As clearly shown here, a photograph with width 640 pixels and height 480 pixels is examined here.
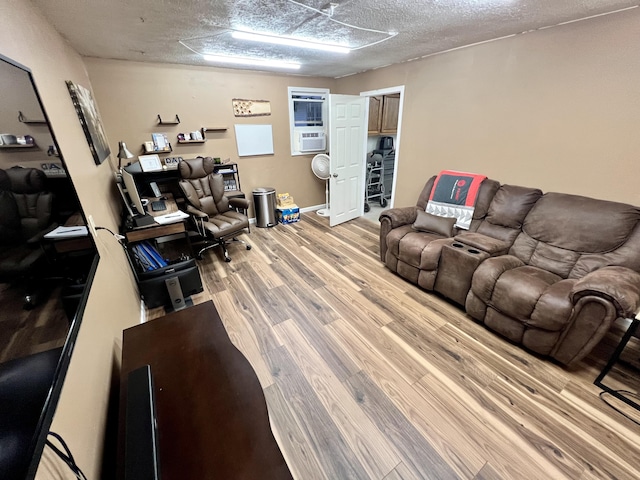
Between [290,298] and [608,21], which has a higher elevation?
[608,21]

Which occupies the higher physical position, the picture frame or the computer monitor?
the picture frame

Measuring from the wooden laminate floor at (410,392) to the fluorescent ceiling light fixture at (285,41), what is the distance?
93.6 inches

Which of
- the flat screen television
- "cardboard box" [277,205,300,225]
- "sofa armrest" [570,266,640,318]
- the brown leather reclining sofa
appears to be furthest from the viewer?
"cardboard box" [277,205,300,225]

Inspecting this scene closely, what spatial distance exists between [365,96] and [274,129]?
62.3 inches

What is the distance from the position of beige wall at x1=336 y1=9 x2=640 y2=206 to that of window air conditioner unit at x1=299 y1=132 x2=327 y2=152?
1804 mm

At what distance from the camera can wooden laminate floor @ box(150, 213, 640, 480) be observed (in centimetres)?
133

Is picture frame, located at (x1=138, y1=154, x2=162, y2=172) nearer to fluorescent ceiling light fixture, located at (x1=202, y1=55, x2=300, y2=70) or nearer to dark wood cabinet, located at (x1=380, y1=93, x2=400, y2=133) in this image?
fluorescent ceiling light fixture, located at (x1=202, y1=55, x2=300, y2=70)

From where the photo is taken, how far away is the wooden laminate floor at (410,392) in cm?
133

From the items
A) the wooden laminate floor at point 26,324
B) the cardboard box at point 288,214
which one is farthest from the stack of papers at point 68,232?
the cardboard box at point 288,214

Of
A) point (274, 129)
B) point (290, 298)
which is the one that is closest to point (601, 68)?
point (290, 298)

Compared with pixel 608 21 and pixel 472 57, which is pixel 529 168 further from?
pixel 472 57

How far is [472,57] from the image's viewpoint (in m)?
2.72

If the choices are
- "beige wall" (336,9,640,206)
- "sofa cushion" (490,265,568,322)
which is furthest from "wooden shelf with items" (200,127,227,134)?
"sofa cushion" (490,265,568,322)

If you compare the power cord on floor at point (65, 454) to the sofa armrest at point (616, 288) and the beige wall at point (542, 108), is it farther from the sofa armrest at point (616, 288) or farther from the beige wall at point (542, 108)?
the beige wall at point (542, 108)
